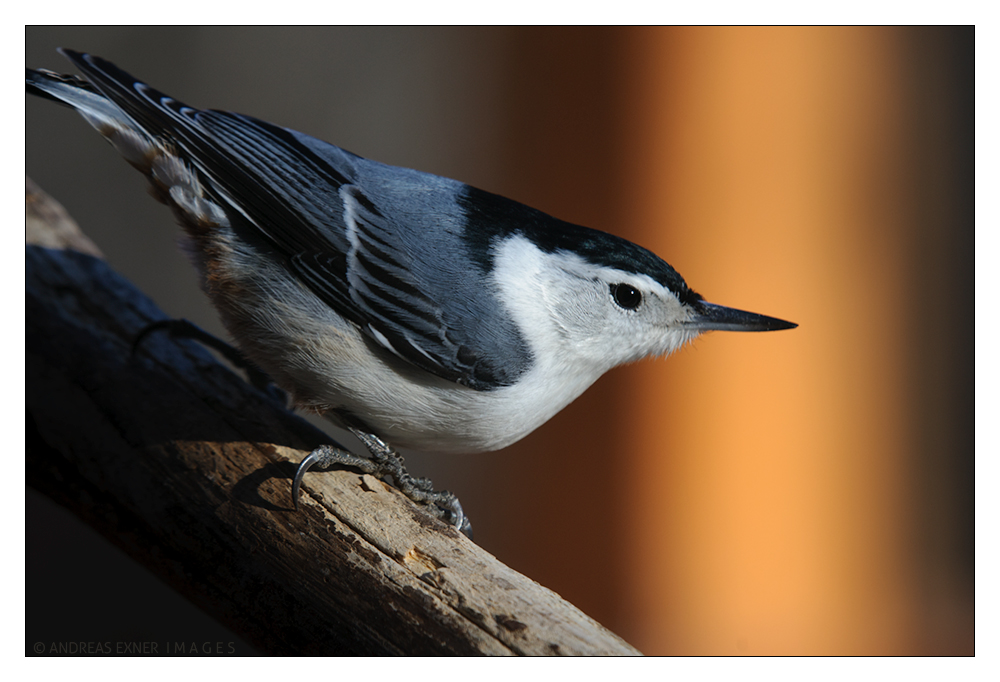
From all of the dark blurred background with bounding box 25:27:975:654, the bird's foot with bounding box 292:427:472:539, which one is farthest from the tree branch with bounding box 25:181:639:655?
the dark blurred background with bounding box 25:27:975:654

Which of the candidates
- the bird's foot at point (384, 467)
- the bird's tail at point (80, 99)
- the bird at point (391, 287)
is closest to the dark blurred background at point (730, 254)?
the bird's tail at point (80, 99)

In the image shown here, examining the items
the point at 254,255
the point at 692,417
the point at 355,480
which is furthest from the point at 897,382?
the point at 254,255

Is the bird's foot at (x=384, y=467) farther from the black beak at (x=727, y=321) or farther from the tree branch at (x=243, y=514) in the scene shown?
the black beak at (x=727, y=321)

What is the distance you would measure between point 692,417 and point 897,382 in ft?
1.36

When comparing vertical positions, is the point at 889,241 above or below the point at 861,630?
above

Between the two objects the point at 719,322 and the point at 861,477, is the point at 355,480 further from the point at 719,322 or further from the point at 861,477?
the point at 861,477

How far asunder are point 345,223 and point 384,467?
0.41m

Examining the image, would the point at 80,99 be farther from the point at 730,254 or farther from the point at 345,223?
the point at 730,254

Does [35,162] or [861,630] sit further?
[35,162]

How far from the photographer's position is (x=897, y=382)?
1252 mm

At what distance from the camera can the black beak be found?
108cm

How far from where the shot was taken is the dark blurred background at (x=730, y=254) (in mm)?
1155

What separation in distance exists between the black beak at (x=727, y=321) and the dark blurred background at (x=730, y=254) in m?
0.08

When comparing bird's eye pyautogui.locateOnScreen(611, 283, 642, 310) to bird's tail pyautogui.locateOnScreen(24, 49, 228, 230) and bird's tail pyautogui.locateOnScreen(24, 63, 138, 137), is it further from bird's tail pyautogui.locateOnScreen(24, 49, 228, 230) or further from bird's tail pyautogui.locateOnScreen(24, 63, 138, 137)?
bird's tail pyautogui.locateOnScreen(24, 63, 138, 137)
